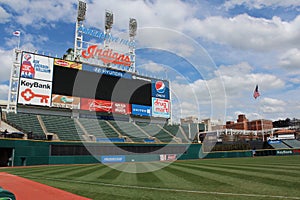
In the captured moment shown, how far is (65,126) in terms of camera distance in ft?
129

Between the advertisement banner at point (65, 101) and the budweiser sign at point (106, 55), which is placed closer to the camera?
the advertisement banner at point (65, 101)

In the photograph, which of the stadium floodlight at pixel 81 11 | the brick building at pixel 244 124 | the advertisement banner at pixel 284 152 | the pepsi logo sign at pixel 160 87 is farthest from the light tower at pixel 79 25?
the brick building at pixel 244 124

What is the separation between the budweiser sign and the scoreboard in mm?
1745

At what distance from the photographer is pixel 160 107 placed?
51156mm

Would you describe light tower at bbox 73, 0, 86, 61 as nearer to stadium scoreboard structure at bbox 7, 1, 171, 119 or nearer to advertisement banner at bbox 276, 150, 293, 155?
stadium scoreboard structure at bbox 7, 1, 171, 119

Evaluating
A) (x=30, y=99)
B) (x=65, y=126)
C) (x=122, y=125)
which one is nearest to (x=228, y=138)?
(x=122, y=125)

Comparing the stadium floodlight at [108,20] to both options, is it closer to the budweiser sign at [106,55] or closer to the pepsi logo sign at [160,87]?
the budweiser sign at [106,55]

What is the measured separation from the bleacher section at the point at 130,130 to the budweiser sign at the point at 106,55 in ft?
36.6

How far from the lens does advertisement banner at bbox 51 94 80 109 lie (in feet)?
125

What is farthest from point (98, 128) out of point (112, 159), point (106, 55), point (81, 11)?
point (81, 11)

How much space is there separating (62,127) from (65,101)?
Result: 3937 mm

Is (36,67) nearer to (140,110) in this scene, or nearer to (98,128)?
(98,128)

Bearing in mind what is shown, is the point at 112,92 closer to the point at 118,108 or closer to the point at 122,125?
the point at 118,108

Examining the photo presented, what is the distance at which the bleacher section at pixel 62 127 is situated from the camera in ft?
122
